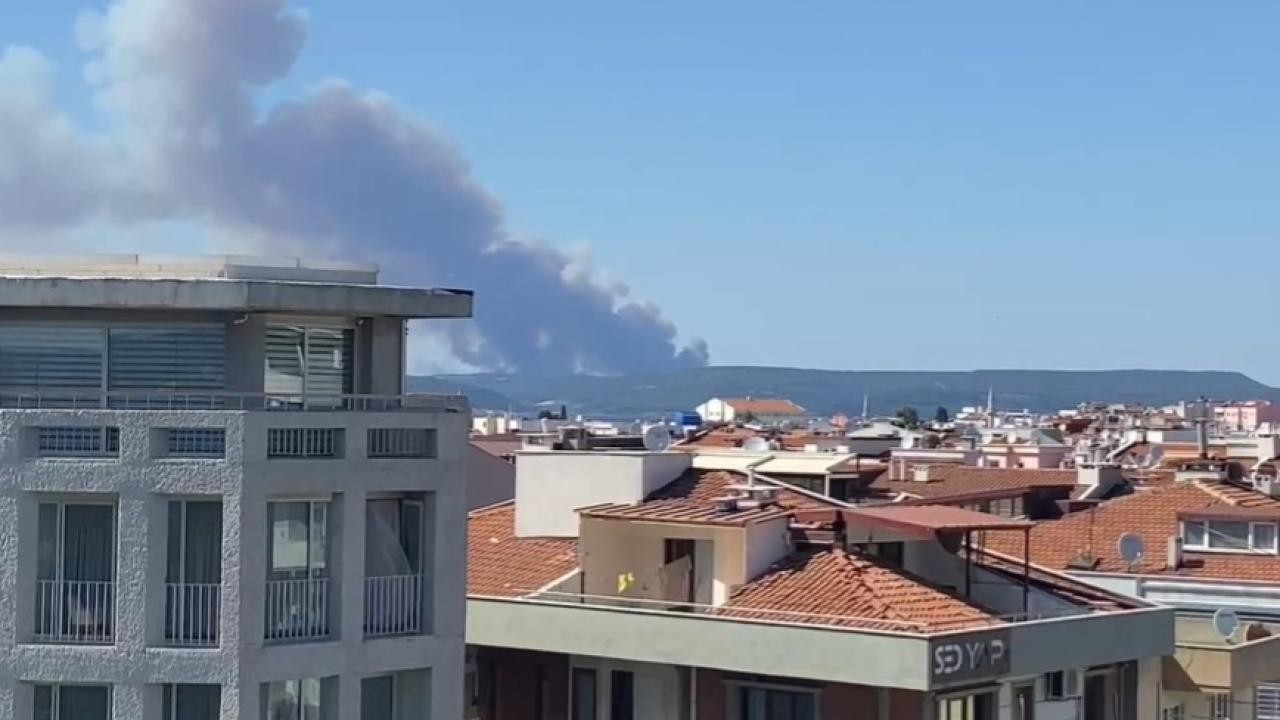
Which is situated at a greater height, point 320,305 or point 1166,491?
point 320,305

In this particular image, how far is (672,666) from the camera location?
32188 mm

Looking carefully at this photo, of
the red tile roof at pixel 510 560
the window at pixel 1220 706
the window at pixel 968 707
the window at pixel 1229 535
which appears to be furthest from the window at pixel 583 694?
the window at pixel 1229 535

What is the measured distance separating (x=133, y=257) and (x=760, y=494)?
13986 mm

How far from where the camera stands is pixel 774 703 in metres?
31.5

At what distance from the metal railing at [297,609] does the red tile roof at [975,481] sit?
29.8 meters

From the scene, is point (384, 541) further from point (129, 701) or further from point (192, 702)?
point (129, 701)

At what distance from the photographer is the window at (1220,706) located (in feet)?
123

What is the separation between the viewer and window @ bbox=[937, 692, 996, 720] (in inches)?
1201

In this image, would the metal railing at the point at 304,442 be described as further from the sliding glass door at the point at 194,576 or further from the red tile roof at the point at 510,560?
the red tile roof at the point at 510,560

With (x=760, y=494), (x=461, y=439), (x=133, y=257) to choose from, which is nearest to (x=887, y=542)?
(x=760, y=494)

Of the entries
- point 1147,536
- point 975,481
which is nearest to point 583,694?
point 1147,536

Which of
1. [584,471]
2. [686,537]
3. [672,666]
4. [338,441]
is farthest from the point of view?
[584,471]

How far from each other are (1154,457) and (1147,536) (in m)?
36.9

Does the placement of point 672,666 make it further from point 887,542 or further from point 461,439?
point 461,439
